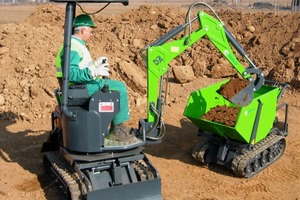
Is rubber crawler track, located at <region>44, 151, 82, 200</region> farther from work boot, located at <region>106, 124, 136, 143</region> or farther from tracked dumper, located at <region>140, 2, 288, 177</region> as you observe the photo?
tracked dumper, located at <region>140, 2, 288, 177</region>

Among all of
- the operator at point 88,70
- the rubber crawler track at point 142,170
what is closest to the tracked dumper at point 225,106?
the rubber crawler track at point 142,170

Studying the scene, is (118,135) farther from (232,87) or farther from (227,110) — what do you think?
(232,87)

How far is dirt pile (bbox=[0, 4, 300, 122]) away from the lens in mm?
10586

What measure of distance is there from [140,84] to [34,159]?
4110 mm

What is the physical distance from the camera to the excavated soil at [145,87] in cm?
699

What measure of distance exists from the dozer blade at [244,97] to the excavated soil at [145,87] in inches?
47.3

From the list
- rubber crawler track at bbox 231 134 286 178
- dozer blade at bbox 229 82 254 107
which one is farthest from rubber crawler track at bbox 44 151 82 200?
dozer blade at bbox 229 82 254 107

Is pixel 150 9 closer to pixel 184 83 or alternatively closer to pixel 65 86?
pixel 184 83

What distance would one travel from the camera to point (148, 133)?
662 cm

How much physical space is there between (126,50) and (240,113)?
284 inches

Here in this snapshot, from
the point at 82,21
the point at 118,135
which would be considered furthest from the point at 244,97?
the point at 82,21

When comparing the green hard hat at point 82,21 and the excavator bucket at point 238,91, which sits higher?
the green hard hat at point 82,21

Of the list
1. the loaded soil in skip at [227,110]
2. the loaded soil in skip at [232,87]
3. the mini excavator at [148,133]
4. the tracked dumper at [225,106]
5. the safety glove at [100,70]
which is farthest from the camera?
the loaded soil in skip at [232,87]

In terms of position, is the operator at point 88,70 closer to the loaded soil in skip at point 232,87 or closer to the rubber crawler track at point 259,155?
the rubber crawler track at point 259,155
